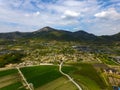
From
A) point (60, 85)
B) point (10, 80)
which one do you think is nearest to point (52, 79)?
point (60, 85)

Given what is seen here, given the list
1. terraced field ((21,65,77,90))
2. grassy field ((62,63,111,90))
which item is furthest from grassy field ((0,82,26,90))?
grassy field ((62,63,111,90))

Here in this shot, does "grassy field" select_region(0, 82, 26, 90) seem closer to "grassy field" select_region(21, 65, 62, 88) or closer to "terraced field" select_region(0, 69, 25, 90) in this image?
"terraced field" select_region(0, 69, 25, 90)

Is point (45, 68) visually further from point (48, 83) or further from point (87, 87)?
point (87, 87)

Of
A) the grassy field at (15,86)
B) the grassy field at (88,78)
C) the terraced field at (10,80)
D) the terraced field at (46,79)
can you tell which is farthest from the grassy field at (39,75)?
the grassy field at (88,78)

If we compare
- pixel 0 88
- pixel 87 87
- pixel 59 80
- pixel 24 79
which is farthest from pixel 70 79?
pixel 0 88

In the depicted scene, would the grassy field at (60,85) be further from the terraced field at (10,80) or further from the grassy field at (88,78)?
the terraced field at (10,80)

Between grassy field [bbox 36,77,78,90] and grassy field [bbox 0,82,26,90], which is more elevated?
grassy field [bbox 36,77,78,90]

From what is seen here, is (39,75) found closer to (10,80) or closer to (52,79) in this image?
(52,79)
